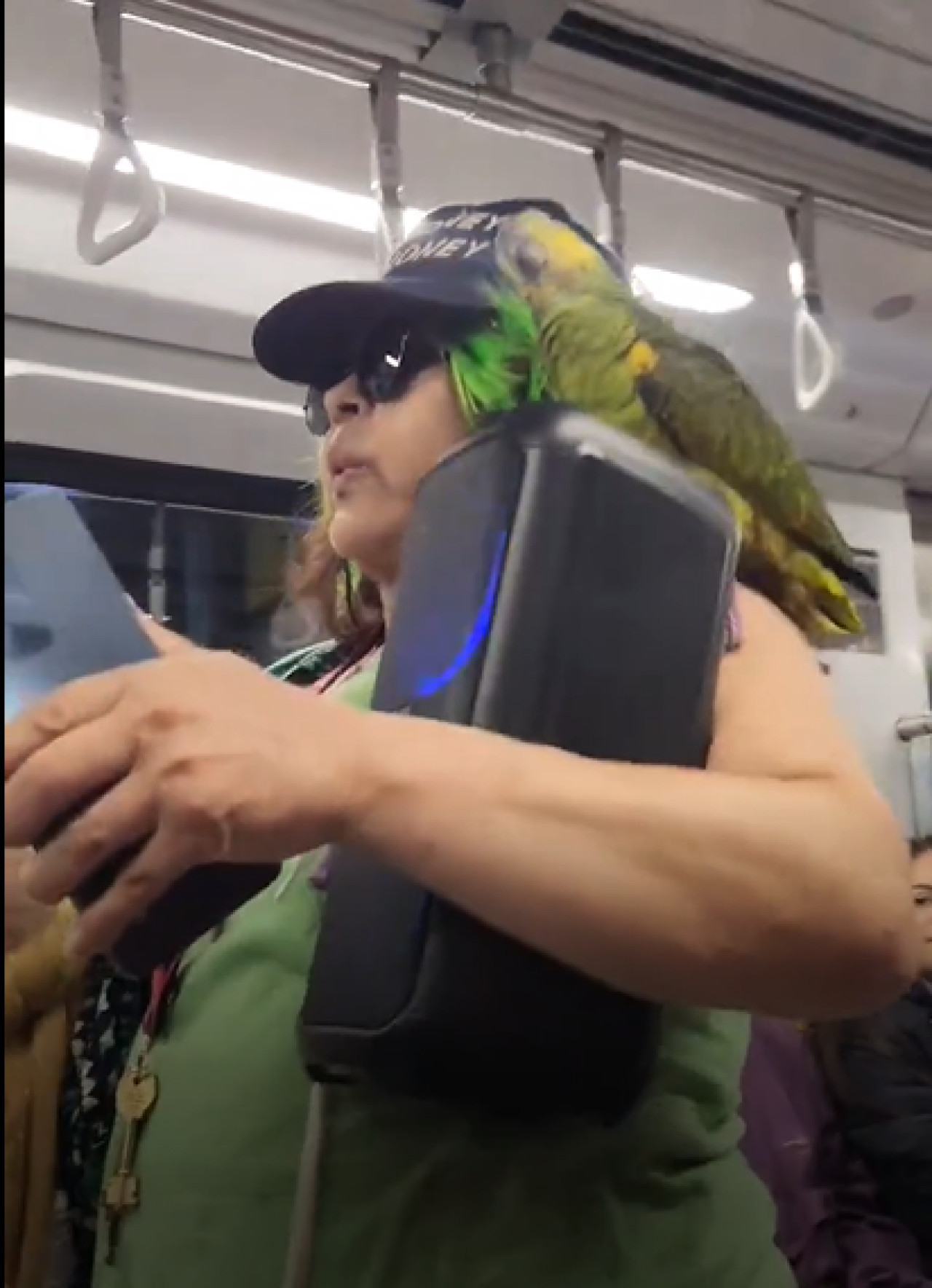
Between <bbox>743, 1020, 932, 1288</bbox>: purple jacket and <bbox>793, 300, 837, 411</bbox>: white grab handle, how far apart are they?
56 cm

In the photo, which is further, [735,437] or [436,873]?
[735,437]

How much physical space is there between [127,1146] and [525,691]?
0.27 metres

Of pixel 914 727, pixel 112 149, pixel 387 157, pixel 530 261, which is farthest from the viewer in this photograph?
pixel 914 727

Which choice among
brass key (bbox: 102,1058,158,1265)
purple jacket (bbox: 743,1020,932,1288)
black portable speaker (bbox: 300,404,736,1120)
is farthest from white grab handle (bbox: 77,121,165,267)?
purple jacket (bbox: 743,1020,932,1288)

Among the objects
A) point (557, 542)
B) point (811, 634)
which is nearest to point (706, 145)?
point (811, 634)

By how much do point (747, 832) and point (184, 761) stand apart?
20 cm

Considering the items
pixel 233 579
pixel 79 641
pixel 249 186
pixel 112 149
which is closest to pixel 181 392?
pixel 249 186

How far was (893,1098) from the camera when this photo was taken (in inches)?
64.3

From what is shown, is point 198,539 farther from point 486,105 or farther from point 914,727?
point 914,727

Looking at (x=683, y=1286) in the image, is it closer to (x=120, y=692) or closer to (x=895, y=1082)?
(x=120, y=692)

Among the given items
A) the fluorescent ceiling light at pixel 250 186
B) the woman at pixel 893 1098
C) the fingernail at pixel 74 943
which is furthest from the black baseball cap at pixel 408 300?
the woman at pixel 893 1098

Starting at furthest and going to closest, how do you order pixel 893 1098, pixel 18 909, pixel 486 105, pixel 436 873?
pixel 893 1098, pixel 486 105, pixel 436 873, pixel 18 909

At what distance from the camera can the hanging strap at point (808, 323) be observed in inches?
51.0

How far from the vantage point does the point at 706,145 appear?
1304mm
